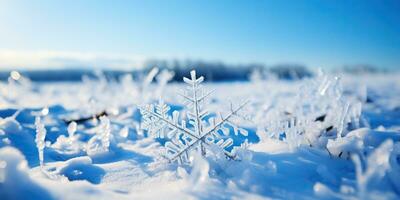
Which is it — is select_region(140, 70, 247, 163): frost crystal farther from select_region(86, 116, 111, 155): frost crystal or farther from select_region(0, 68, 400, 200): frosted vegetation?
select_region(86, 116, 111, 155): frost crystal

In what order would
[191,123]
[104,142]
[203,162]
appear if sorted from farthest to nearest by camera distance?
[104,142]
[191,123]
[203,162]

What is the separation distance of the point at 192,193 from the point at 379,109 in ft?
13.9

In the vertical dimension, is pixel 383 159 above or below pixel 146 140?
above

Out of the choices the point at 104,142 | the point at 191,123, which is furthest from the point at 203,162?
the point at 104,142

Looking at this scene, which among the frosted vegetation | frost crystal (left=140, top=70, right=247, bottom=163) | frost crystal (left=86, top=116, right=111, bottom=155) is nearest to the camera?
the frosted vegetation

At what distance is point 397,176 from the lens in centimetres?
165

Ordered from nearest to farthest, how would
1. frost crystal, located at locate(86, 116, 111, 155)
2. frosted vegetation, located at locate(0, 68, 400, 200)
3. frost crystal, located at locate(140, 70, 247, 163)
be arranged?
frosted vegetation, located at locate(0, 68, 400, 200)
frost crystal, located at locate(140, 70, 247, 163)
frost crystal, located at locate(86, 116, 111, 155)

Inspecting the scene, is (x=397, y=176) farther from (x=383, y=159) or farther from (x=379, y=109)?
(x=379, y=109)

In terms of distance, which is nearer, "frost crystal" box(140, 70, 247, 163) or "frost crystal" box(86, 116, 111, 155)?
"frost crystal" box(140, 70, 247, 163)

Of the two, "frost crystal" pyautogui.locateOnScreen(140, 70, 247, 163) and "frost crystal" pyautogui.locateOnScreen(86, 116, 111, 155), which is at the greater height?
"frost crystal" pyautogui.locateOnScreen(140, 70, 247, 163)

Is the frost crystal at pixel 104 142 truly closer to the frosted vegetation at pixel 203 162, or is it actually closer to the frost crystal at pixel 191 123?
the frosted vegetation at pixel 203 162

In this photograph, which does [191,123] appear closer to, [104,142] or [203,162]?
[203,162]

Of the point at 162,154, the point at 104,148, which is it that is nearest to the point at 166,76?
the point at 104,148

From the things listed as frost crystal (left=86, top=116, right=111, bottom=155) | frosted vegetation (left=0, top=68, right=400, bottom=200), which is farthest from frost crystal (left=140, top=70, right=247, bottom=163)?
frost crystal (left=86, top=116, right=111, bottom=155)
